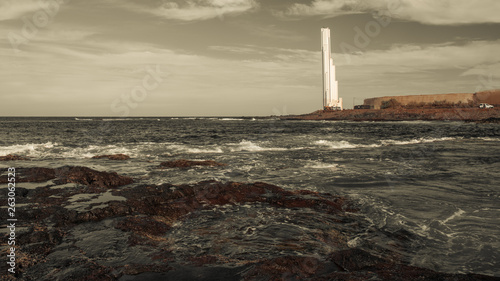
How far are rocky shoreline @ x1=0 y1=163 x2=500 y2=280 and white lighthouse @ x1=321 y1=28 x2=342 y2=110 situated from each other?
95004 mm

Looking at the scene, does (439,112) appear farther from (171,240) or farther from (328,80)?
(171,240)

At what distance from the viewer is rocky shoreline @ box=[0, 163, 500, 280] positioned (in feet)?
14.3

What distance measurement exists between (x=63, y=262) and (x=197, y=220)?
2934 millimetres

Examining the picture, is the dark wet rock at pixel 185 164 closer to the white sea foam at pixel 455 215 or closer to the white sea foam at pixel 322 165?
the white sea foam at pixel 322 165

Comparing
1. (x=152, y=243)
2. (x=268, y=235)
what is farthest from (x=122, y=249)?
(x=268, y=235)

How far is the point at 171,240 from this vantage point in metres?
5.80

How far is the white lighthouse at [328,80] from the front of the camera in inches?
3792

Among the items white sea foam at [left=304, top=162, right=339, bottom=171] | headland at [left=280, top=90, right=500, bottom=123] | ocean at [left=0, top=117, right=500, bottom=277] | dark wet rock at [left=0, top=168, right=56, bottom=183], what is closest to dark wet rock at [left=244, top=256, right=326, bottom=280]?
ocean at [left=0, top=117, right=500, bottom=277]

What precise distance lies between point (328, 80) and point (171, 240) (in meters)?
102

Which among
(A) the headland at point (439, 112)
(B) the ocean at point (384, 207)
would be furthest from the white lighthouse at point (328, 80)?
(B) the ocean at point (384, 207)

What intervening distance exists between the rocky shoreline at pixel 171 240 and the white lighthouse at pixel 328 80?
9500cm

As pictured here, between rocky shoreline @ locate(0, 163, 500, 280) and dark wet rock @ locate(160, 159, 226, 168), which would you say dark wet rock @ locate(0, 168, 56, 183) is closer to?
rocky shoreline @ locate(0, 163, 500, 280)

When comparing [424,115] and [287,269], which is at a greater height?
[424,115]

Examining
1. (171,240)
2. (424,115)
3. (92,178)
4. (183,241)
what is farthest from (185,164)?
(424,115)
